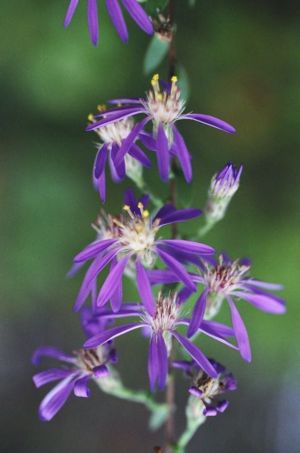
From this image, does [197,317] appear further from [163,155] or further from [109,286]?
[163,155]

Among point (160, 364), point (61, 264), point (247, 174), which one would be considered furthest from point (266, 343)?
point (160, 364)

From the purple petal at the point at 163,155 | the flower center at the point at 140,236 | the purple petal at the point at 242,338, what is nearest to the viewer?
the purple petal at the point at 163,155

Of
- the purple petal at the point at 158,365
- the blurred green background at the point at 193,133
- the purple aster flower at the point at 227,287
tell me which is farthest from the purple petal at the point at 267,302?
the blurred green background at the point at 193,133

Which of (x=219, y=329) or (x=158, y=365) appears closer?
(x=158, y=365)

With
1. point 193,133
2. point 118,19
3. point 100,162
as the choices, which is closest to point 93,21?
point 118,19

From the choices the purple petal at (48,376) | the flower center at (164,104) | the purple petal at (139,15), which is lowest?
the purple petal at (48,376)

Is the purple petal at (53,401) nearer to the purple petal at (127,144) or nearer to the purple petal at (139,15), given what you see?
the purple petal at (127,144)

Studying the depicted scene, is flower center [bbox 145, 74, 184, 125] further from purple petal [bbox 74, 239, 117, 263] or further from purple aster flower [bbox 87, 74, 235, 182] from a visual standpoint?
purple petal [bbox 74, 239, 117, 263]
